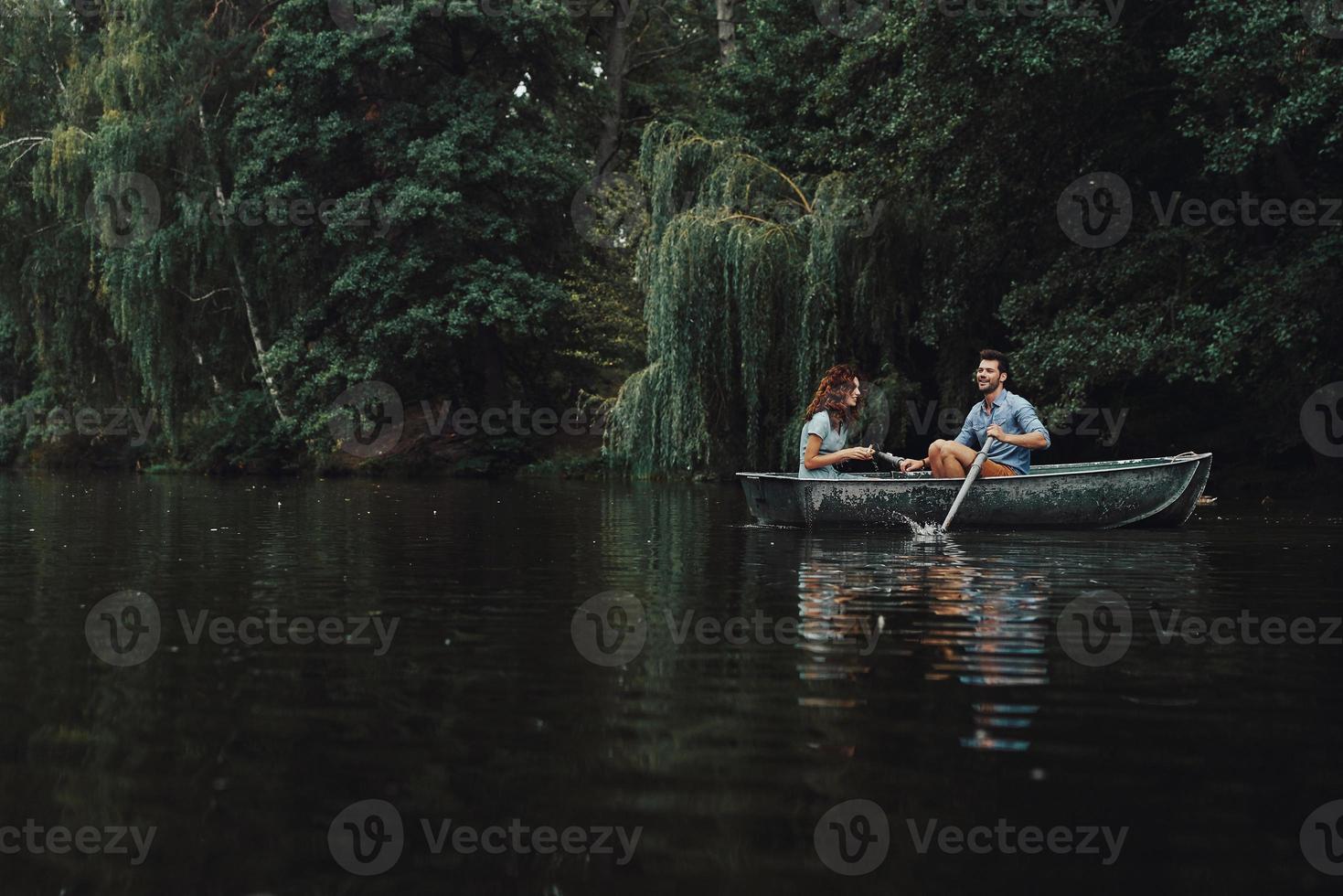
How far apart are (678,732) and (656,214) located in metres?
20.4

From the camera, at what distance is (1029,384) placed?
835 inches

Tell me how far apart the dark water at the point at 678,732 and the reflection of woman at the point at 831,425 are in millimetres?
3844

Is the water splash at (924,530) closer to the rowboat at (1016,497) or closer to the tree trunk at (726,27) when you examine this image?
the rowboat at (1016,497)

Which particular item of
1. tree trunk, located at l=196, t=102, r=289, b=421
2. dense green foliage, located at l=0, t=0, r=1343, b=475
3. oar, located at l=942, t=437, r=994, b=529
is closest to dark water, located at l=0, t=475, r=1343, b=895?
oar, located at l=942, t=437, r=994, b=529

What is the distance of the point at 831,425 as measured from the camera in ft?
46.9

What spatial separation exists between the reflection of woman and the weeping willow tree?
800 centimetres

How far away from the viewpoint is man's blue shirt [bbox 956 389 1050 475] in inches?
539

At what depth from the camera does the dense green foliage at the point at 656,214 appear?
20.8m

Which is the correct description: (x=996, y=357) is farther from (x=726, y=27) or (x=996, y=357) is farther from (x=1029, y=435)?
(x=726, y=27)

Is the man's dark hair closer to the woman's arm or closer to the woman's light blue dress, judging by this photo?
the woman's arm

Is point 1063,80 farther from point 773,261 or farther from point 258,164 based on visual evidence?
point 258,164

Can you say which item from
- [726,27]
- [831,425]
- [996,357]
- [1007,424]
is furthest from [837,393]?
[726,27]

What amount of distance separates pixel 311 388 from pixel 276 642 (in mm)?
27576

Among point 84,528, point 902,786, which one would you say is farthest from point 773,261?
point 902,786
